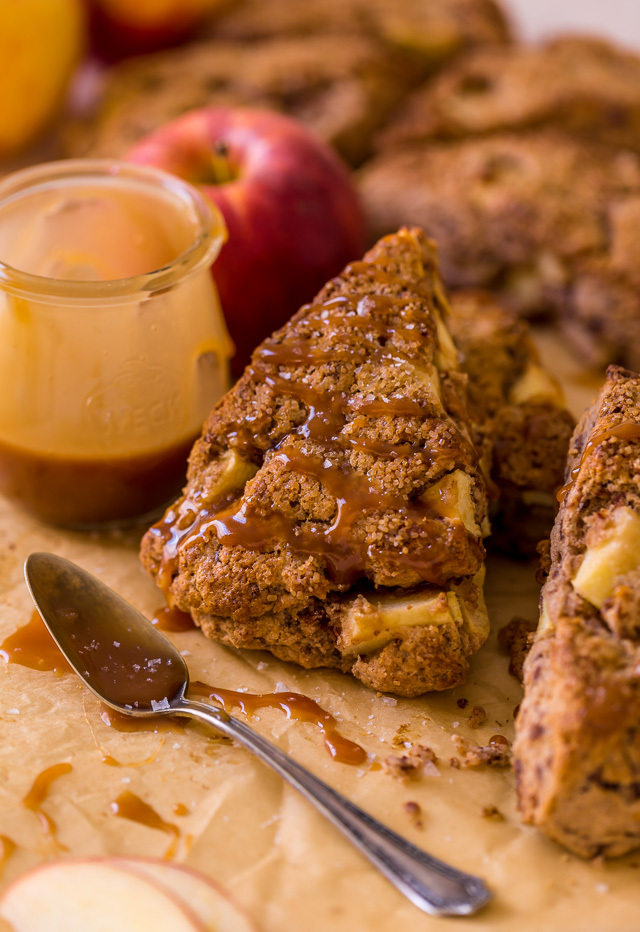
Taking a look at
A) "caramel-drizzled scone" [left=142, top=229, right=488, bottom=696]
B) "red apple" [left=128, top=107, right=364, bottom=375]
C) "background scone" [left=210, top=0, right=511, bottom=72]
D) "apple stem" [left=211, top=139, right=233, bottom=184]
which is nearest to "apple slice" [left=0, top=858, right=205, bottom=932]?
"caramel-drizzled scone" [left=142, top=229, right=488, bottom=696]

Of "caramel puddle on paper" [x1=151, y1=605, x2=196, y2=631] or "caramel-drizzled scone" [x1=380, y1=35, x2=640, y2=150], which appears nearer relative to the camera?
"caramel puddle on paper" [x1=151, y1=605, x2=196, y2=631]

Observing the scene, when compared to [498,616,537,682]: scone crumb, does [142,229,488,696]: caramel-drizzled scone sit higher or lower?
higher

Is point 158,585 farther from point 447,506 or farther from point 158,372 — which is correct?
point 447,506

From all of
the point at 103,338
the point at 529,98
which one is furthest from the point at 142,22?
the point at 103,338

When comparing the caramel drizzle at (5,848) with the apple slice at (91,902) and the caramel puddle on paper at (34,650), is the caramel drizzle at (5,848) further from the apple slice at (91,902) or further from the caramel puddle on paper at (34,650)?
the caramel puddle on paper at (34,650)

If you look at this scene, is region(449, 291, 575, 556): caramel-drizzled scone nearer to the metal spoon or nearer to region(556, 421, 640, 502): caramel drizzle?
region(556, 421, 640, 502): caramel drizzle
